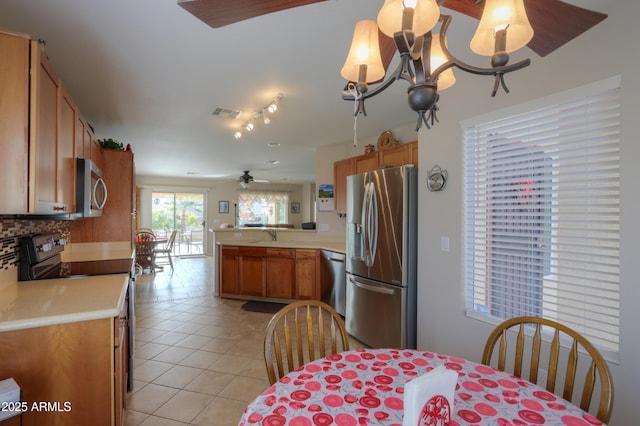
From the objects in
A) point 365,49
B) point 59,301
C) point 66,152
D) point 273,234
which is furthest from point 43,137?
point 273,234

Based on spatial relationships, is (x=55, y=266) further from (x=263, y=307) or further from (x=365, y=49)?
(x=365, y=49)

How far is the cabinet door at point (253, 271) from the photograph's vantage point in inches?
171

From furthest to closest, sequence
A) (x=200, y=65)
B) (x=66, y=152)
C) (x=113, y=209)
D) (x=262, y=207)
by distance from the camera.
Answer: (x=262, y=207) < (x=113, y=209) < (x=200, y=65) < (x=66, y=152)

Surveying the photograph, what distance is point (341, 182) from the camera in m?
4.25

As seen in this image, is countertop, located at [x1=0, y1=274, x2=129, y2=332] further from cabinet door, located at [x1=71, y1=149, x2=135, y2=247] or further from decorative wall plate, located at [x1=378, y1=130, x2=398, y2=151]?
decorative wall plate, located at [x1=378, y1=130, x2=398, y2=151]

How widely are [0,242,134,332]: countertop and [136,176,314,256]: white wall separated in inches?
260

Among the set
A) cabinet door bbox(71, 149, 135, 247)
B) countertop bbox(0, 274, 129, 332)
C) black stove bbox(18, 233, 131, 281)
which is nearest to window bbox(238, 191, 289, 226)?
cabinet door bbox(71, 149, 135, 247)

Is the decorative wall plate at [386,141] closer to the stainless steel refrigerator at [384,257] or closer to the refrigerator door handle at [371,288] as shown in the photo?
the stainless steel refrigerator at [384,257]

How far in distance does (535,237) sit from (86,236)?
4036 millimetres

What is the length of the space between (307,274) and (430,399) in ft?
11.3

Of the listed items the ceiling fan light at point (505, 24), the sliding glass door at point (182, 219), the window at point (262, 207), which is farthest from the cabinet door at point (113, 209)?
the window at point (262, 207)

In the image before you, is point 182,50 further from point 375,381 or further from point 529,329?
point 529,329

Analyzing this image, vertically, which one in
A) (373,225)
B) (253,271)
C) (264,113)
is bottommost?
(253,271)

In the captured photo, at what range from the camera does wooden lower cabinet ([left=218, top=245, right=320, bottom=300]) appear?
4.17m
